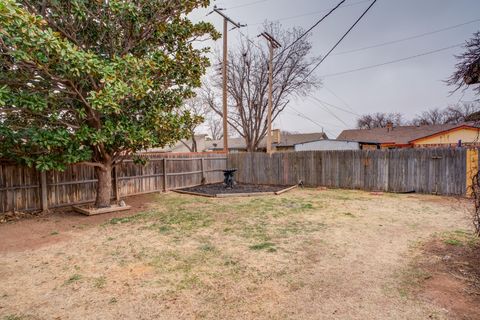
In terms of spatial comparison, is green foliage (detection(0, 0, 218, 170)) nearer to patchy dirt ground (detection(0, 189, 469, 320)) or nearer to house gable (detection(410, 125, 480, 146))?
patchy dirt ground (detection(0, 189, 469, 320))

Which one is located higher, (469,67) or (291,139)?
(291,139)

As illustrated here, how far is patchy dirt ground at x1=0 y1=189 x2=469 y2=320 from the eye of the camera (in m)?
2.63

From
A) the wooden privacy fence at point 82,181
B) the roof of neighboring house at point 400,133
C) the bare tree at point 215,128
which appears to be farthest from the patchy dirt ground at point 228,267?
the bare tree at point 215,128

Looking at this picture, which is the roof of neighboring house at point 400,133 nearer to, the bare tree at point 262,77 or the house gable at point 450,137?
the house gable at point 450,137

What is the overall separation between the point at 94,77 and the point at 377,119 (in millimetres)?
50553

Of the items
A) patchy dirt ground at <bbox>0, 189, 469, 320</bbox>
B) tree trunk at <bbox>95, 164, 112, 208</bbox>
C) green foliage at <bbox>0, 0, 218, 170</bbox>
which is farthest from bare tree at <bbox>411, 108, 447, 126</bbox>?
tree trunk at <bbox>95, 164, 112, 208</bbox>

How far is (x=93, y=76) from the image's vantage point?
5.91 metres

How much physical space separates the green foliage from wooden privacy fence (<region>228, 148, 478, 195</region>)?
21.3ft

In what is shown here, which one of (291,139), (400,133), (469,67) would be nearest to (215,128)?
(291,139)

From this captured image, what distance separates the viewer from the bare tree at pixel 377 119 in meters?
46.8

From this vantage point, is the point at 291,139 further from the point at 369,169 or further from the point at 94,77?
the point at 94,77

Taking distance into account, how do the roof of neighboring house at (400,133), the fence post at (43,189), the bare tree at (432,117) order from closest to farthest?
the fence post at (43,189)
the roof of neighboring house at (400,133)
the bare tree at (432,117)

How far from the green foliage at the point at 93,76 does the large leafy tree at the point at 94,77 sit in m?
0.02

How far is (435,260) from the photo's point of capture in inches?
146
